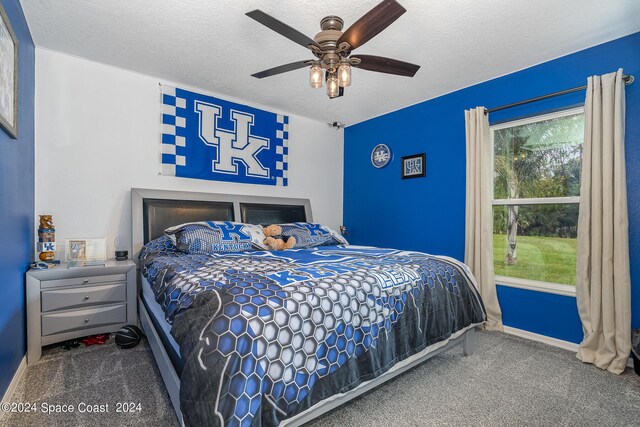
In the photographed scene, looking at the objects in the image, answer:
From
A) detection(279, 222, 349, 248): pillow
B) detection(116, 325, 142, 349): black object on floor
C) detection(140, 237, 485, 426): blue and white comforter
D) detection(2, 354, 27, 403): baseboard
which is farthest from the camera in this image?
detection(279, 222, 349, 248): pillow

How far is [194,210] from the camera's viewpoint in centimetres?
335

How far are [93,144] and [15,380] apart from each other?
201cm

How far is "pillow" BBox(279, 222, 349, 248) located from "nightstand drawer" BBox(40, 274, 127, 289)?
155 centimetres

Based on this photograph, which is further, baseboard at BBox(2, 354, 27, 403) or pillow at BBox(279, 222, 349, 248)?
pillow at BBox(279, 222, 349, 248)

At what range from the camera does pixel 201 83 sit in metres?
3.35

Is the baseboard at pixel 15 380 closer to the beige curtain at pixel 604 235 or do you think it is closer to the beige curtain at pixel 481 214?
the beige curtain at pixel 481 214

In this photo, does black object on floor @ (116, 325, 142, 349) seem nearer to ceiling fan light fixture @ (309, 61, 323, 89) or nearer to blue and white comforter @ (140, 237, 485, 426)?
blue and white comforter @ (140, 237, 485, 426)

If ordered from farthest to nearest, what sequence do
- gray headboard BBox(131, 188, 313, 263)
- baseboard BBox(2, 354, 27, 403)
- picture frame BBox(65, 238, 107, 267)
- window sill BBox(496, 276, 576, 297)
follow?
1. gray headboard BBox(131, 188, 313, 263)
2. window sill BBox(496, 276, 576, 297)
3. picture frame BBox(65, 238, 107, 267)
4. baseboard BBox(2, 354, 27, 403)

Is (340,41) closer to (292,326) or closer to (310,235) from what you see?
(292,326)

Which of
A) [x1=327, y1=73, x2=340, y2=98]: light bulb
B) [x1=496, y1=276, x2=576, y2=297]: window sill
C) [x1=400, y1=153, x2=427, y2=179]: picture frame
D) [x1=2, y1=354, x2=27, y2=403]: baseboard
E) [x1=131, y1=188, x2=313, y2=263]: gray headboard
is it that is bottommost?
[x1=2, y1=354, x2=27, y2=403]: baseboard

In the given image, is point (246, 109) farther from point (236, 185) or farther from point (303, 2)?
point (303, 2)

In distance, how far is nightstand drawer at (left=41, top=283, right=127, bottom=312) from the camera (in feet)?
7.47

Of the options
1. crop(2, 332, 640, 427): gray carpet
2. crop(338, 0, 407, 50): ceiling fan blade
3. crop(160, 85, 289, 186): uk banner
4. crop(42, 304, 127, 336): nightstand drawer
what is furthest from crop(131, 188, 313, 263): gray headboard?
crop(338, 0, 407, 50): ceiling fan blade

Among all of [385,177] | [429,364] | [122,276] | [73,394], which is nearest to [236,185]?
[122,276]
